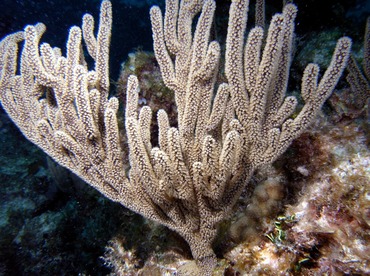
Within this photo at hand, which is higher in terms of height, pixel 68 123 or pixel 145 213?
pixel 68 123

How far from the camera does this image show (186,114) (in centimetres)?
192

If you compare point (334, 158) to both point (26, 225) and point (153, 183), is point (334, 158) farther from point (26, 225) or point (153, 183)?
point (26, 225)

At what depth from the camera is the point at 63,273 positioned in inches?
191

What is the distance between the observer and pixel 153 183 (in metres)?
1.86

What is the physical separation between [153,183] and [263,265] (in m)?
1.20

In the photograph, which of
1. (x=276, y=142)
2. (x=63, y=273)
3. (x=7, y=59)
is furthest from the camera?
(x=63, y=273)

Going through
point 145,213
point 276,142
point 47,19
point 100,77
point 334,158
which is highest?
point 47,19

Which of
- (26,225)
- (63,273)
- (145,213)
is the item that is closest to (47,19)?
(26,225)

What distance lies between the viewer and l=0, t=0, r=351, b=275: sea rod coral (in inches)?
66.6

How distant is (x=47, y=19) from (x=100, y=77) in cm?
2534

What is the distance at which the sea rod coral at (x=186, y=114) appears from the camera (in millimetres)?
1692

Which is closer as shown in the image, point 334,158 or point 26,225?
point 334,158

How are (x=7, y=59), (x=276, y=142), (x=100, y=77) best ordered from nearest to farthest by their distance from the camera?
(x=276, y=142) → (x=100, y=77) → (x=7, y=59)

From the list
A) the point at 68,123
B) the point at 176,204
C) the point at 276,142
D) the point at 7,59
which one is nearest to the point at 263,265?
the point at 176,204
